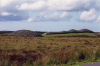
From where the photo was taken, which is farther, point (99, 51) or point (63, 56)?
point (99, 51)

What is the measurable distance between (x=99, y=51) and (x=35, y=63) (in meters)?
Result: 5.88

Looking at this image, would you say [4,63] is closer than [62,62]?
Yes

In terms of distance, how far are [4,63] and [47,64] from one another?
2.49 m

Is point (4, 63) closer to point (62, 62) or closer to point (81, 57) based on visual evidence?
point (62, 62)

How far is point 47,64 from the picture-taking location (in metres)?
6.61

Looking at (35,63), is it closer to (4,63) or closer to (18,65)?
(18,65)

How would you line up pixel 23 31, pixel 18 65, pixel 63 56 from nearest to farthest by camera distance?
pixel 18 65
pixel 63 56
pixel 23 31

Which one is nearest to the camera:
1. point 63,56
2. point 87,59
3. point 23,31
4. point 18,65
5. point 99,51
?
point 18,65

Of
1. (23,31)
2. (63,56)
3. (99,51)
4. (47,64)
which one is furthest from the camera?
(23,31)

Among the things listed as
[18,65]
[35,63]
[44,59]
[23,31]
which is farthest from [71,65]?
[23,31]

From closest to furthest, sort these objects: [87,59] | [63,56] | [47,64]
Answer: [47,64], [63,56], [87,59]

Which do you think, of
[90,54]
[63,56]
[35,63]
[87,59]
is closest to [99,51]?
[90,54]

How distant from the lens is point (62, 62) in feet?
23.0

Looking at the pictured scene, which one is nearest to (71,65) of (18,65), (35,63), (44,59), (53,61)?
(53,61)
